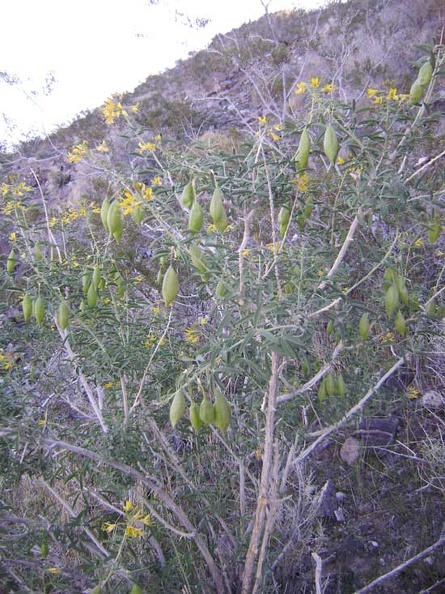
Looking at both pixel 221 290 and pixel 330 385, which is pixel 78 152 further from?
pixel 330 385

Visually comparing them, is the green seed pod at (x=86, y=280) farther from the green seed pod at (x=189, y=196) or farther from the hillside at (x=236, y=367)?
the green seed pod at (x=189, y=196)

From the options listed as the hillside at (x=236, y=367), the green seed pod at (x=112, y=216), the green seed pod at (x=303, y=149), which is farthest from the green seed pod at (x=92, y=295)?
the green seed pod at (x=303, y=149)

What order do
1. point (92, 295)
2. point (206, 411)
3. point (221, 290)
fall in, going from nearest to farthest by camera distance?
1. point (206, 411)
2. point (221, 290)
3. point (92, 295)

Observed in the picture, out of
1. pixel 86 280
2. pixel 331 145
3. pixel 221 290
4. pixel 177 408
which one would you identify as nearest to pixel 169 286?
pixel 221 290

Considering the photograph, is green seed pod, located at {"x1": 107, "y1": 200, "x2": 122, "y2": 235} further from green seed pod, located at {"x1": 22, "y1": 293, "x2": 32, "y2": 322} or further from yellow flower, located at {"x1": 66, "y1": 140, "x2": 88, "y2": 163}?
green seed pod, located at {"x1": 22, "y1": 293, "x2": 32, "y2": 322}

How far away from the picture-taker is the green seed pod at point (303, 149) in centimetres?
115

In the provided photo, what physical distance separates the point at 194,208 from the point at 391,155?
0.54 meters

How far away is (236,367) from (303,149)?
52cm

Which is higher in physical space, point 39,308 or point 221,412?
point 39,308

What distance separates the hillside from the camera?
3.95 ft

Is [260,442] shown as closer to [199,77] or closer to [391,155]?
[391,155]

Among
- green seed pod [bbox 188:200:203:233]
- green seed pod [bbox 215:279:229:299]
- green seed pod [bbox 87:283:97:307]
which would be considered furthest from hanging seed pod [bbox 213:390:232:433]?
green seed pod [bbox 87:283:97:307]

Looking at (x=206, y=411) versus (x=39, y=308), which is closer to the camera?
(x=206, y=411)

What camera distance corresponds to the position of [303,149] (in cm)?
117
